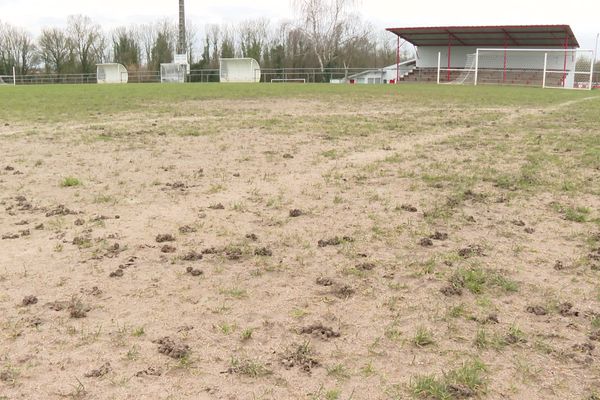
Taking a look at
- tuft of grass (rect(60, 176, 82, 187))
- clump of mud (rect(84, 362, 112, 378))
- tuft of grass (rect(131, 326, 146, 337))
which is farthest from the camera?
tuft of grass (rect(60, 176, 82, 187))

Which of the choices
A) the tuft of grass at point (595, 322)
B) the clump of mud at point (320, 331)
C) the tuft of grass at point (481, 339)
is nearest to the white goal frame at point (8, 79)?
the clump of mud at point (320, 331)

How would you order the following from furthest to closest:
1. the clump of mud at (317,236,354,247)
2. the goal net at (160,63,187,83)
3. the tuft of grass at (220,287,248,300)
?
the goal net at (160,63,187,83) → the clump of mud at (317,236,354,247) → the tuft of grass at (220,287,248,300)

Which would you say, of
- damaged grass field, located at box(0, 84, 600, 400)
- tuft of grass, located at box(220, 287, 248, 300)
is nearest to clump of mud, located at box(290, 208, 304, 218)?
damaged grass field, located at box(0, 84, 600, 400)

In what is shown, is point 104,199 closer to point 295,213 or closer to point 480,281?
point 295,213

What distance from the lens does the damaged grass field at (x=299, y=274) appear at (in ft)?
9.08

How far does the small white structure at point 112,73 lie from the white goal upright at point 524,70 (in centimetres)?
3247

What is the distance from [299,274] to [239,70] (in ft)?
169

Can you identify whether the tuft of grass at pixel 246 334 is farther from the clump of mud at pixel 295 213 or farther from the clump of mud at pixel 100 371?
the clump of mud at pixel 295 213

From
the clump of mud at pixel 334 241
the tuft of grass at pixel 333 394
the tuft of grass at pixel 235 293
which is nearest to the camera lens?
the tuft of grass at pixel 333 394

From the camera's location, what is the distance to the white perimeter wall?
46.5 metres

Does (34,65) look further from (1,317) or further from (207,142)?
(1,317)

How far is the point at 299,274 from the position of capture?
13.3ft

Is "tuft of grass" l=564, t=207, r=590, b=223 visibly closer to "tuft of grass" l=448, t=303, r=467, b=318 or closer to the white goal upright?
"tuft of grass" l=448, t=303, r=467, b=318

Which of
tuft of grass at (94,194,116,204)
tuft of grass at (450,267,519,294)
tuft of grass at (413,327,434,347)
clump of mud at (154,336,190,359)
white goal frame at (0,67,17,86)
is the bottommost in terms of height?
clump of mud at (154,336,190,359)
